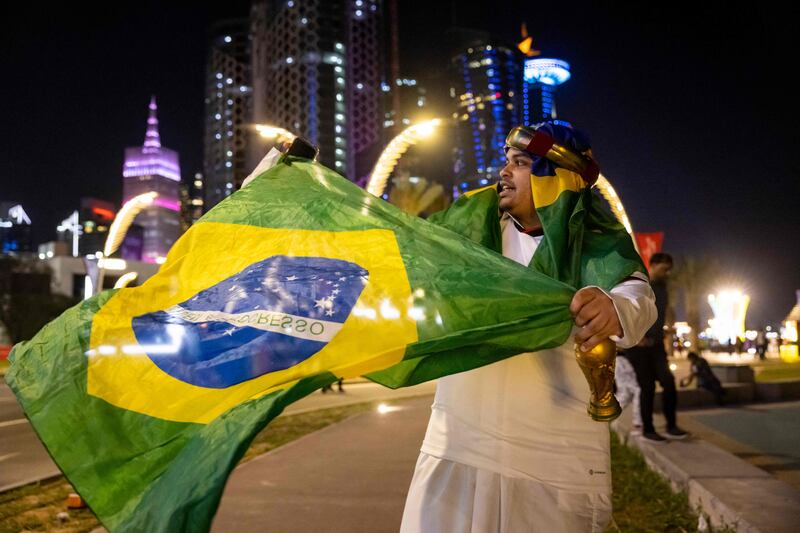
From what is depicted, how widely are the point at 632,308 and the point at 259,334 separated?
3.84 ft

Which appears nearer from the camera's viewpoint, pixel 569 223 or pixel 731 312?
pixel 569 223

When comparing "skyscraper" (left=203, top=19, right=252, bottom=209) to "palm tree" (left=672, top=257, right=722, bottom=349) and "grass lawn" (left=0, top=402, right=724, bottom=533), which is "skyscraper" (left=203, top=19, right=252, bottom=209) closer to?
"palm tree" (left=672, top=257, right=722, bottom=349)

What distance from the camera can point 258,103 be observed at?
137 metres

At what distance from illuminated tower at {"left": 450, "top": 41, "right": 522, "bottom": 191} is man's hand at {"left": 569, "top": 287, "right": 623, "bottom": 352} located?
139 m

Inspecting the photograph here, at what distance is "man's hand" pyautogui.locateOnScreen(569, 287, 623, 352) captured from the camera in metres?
1.96

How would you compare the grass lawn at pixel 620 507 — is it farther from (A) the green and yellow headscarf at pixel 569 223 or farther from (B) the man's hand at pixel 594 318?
(B) the man's hand at pixel 594 318

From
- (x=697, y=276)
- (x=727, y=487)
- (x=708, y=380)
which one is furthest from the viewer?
(x=697, y=276)

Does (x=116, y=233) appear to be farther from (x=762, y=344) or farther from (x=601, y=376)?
(x=762, y=344)

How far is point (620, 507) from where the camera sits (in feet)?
17.7

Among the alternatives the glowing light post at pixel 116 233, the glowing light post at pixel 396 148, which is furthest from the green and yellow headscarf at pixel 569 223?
the glowing light post at pixel 116 233

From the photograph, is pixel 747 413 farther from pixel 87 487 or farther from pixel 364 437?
pixel 87 487

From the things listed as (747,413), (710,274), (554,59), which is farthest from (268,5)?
(747,413)

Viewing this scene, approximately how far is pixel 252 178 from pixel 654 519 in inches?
156

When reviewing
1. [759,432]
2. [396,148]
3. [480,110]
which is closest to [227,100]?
[480,110]
